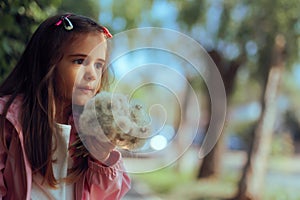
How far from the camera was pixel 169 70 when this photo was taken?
1.15m

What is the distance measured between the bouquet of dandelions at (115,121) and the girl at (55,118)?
0.03 meters

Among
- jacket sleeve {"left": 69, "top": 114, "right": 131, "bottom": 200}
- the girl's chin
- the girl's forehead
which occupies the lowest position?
jacket sleeve {"left": 69, "top": 114, "right": 131, "bottom": 200}

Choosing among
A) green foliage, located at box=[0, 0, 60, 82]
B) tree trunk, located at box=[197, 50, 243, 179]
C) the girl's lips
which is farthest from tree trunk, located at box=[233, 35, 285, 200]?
the girl's lips

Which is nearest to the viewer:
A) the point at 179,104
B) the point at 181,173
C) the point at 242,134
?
the point at 179,104

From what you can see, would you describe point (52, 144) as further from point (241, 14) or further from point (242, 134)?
point (242, 134)

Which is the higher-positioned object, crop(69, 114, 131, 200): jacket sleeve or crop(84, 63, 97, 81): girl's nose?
crop(84, 63, 97, 81): girl's nose

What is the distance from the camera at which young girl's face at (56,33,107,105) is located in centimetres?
104

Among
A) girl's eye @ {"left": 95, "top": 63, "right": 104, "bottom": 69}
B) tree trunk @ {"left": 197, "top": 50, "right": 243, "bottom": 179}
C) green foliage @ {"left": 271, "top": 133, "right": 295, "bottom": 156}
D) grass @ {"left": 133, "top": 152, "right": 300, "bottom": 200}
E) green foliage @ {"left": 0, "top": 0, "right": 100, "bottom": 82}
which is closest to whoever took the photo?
girl's eye @ {"left": 95, "top": 63, "right": 104, "bottom": 69}

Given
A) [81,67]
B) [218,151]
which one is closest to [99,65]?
[81,67]

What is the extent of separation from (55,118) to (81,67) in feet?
0.42

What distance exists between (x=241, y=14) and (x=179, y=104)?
6.59m

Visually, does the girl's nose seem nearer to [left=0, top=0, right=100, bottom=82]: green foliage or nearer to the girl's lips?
the girl's lips

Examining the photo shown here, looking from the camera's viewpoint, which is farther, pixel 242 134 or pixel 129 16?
pixel 242 134

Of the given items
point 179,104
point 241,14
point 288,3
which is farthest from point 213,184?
point 179,104
